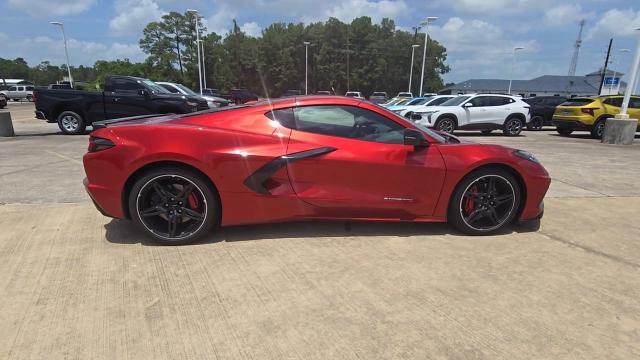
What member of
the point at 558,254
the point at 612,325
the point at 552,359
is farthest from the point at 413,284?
the point at 558,254

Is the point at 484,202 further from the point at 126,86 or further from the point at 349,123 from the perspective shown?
the point at 126,86

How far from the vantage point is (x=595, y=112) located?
14.1 m

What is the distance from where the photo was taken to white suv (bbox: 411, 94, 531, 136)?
14.1 m

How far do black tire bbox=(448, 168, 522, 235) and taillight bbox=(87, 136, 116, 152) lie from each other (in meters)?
3.15

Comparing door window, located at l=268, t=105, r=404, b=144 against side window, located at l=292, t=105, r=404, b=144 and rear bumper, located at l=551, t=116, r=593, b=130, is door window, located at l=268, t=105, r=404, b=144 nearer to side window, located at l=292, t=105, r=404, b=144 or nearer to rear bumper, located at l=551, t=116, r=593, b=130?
side window, located at l=292, t=105, r=404, b=144

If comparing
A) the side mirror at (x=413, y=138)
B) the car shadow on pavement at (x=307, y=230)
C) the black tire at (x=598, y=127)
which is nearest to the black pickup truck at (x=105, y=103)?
the car shadow on pavement at (x=307, y=230)

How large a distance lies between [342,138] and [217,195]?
4.05 ft

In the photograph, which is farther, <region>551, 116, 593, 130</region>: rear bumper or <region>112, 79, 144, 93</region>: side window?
<region>551, 116, 593, 130</region>: rear bumper

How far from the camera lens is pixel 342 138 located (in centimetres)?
369

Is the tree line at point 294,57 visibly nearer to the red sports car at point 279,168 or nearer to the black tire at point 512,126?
the black tire at point 512,126

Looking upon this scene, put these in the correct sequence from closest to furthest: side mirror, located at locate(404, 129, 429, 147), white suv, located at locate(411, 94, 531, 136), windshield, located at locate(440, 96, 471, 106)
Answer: side mirror, located at locate(404, 129, 429, 147)
white suv, located at locate(411, 94, 531, 136)
windshield, located at locate(440, 96, 471, 106)

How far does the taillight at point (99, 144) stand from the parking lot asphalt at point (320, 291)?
854mm

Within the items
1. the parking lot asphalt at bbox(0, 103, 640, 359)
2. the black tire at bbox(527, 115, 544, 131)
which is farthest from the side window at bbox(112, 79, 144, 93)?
the black tire at bbox(527, 115, 544, 131)

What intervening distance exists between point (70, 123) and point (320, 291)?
39.7 feet
